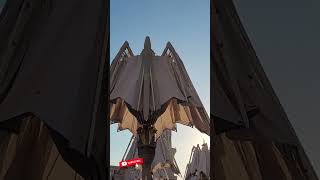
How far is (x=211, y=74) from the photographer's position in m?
2.95

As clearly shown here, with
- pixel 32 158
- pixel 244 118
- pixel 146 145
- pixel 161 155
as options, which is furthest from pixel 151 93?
pixel 161 155

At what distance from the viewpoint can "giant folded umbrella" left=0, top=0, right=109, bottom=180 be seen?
2430 mm

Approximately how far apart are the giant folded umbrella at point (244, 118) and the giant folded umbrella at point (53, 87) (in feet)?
2.59

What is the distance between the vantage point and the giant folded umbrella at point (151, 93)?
4605 mm

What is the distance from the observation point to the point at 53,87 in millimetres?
2531

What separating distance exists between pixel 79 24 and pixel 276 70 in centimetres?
209

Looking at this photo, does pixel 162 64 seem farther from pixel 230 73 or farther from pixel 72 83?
pixel 72 83

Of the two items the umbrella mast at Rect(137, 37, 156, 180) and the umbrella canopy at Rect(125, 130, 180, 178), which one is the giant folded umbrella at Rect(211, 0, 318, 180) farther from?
the umbrella canopy at Rect(125, 130, 180, 178)

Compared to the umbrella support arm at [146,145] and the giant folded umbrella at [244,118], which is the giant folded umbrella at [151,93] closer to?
the umbrella support arm at [146,145]

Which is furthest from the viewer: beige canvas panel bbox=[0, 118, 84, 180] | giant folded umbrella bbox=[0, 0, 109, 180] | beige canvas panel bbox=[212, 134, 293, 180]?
beige canvas panel bbox=[212, 134, 293, 180]

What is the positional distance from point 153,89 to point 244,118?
2.17 m

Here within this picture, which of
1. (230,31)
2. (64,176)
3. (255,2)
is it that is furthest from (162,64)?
(64,176)

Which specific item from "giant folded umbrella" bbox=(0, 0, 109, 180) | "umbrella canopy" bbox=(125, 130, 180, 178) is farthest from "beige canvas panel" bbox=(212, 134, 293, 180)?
"umbrella canopy" bbox=(125, 130, 180, 178)

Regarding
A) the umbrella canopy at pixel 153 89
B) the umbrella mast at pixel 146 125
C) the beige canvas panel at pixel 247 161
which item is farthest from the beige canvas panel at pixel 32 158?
the umbrella mast at pixel 146 125
